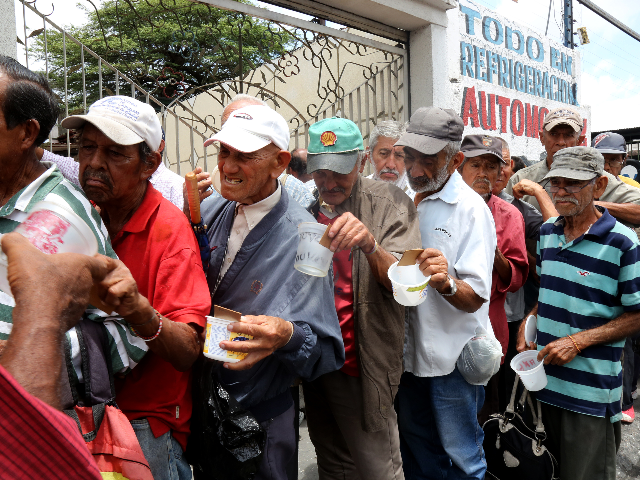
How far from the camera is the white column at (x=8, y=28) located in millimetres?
2799

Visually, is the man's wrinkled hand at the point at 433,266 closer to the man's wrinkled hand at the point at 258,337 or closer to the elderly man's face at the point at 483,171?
the man's wrinkled hand at the point at 258,337

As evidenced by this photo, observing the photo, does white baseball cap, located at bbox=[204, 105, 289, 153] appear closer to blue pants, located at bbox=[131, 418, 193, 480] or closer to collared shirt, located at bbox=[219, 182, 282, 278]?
collared shirt, located at bbox=[219, 182, 282, 278]

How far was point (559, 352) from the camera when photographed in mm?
2445

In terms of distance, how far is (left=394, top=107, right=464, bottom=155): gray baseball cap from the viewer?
7.71ft

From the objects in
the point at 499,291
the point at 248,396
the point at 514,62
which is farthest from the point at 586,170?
the point at 514,62

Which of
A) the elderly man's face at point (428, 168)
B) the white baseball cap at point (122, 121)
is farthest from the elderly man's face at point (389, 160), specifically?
the white baseball cap at point (122, 121)

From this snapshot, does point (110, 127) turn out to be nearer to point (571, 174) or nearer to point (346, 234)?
point (346, 234)

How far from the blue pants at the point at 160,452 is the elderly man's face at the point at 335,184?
1.20m

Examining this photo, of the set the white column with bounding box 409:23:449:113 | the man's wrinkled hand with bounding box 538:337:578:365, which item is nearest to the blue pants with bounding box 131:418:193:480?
the man's wrinkled hand with bounding box 538:337:578:365

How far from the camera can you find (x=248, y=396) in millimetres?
1717

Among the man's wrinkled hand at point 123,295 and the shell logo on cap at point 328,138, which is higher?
the shell logo on cap at point 328,138

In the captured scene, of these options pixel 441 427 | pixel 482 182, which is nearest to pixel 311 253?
pixel 441 427

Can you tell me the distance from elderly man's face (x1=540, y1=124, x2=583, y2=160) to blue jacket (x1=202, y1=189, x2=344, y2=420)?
9.25 feet

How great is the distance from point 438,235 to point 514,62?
4877 millimetres
